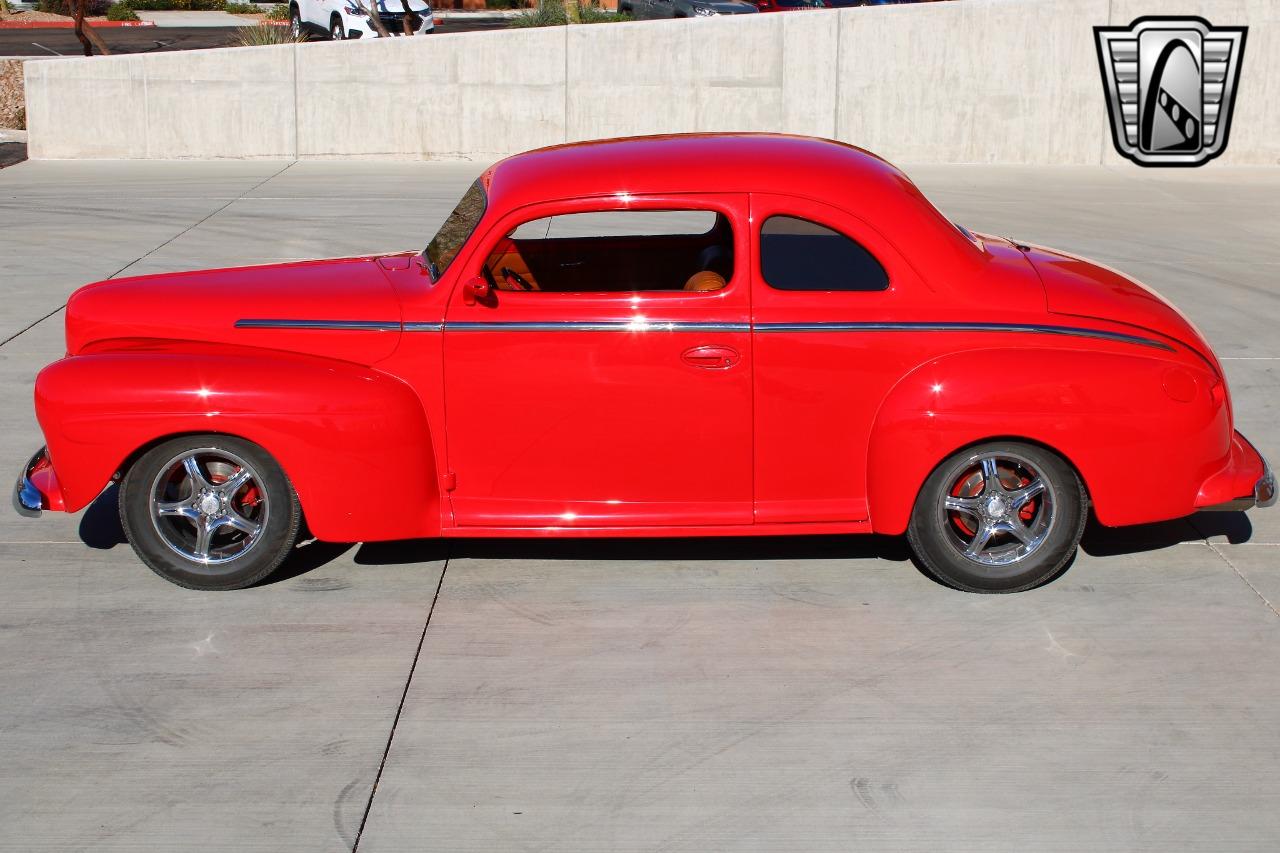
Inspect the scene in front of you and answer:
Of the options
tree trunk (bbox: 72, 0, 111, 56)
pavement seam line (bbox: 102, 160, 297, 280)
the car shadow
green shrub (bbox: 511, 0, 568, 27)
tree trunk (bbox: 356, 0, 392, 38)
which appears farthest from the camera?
tree trunk (bbox: 72, 0, 111, 56)

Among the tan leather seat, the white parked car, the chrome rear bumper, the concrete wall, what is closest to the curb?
the white parked car

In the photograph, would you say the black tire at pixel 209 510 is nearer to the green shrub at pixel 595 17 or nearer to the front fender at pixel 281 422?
the front fender at pixel 281 422

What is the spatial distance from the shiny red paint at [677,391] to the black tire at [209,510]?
110mm

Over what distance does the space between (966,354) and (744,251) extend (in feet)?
2.94

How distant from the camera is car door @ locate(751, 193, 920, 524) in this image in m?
5.42

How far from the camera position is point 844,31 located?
1695 cm

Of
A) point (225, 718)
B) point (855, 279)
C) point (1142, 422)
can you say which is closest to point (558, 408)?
point (855, 279)

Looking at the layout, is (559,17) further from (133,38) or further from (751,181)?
(133,38)

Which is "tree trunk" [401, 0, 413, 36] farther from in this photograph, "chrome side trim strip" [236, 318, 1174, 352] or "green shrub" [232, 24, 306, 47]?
"chrome side trim strip" [236, 318, 1174, 352]

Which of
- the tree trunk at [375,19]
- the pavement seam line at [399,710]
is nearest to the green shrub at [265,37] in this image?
the tree trunk at [375,19]

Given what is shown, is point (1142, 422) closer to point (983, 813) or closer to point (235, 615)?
point (983, 813)

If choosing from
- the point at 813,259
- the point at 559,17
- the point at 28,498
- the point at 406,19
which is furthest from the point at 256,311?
the point at 406,19

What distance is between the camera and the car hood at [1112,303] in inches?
220

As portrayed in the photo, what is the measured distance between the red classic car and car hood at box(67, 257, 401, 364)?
0.01m
